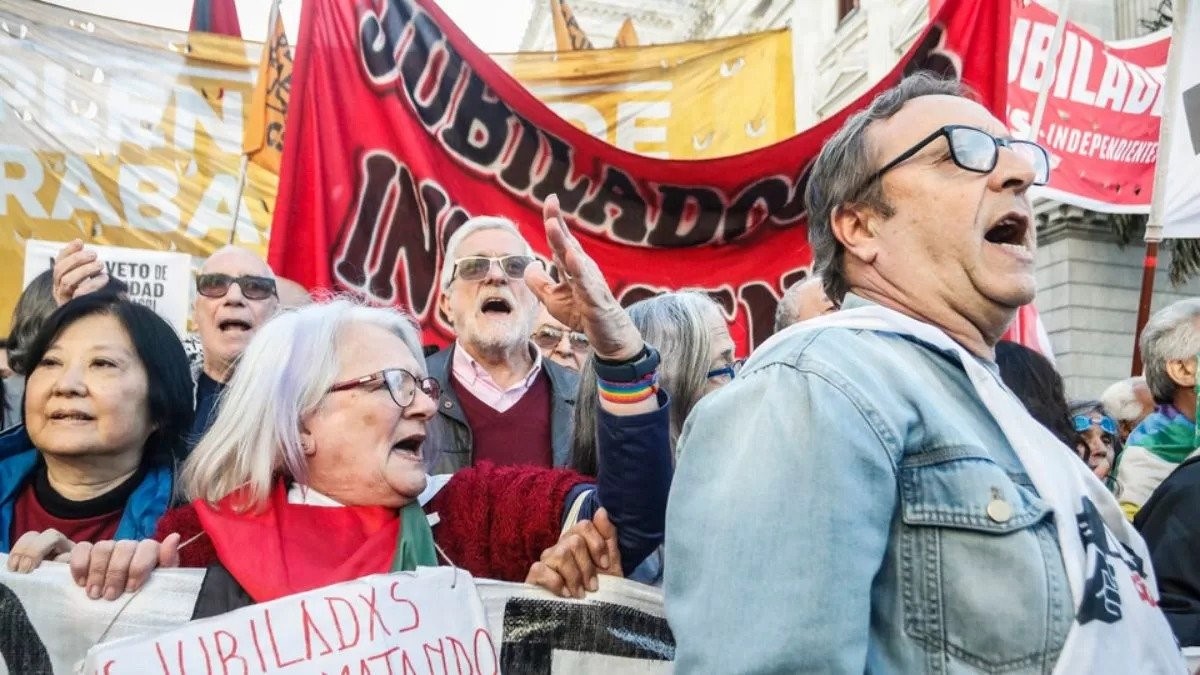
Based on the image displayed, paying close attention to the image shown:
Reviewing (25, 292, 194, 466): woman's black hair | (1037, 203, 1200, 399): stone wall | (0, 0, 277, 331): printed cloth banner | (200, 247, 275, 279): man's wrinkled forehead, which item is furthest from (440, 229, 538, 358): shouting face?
(1037, 203, 1200, 399): stone wall

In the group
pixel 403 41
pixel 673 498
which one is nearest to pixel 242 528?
pixel 673 498

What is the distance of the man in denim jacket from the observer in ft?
3.72

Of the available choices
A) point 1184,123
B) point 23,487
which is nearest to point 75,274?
point 23,487

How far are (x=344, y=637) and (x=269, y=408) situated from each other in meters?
0.52

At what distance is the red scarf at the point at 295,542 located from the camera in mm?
1822

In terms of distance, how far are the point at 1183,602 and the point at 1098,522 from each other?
3.39 feet

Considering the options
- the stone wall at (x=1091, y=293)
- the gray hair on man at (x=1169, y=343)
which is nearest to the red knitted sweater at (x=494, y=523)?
the gray hair on man at (x=1169, y=343)

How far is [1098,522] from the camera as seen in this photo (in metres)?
1.32

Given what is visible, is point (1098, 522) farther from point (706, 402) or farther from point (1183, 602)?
point (1183, 602)

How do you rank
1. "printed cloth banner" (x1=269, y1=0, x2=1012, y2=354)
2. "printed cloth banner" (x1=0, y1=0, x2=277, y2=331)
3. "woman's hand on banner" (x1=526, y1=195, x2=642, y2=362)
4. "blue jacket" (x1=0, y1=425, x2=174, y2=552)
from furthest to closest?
"printed cloth banner" (x1=0, y1=0, x2=277, y2=331) → "printed cloth banner" (x1=269, y1=0, x2=1012, y2=354) → "blue jacket" (x1=0, y1=425, x2=174, y2=552) → "woman's hand on banner" (x1=526, y1=195, x2=642, y2=362)

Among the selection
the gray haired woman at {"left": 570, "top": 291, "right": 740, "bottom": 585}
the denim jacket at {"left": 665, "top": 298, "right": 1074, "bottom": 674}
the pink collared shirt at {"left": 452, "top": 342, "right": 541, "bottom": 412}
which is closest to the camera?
the denim jacket at {"left": 665, "top": 298, "right": 1074, "bottom": 674}

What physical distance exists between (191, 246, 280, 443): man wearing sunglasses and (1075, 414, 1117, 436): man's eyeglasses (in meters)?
3.07

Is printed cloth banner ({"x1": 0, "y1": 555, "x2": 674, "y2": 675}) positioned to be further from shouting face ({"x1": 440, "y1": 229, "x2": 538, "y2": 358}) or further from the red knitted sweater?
shouting face ({"x1": 440, "y1": 229, "x2": 538, "y2": 358})

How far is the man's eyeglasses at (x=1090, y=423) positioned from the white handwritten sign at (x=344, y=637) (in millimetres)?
3034
